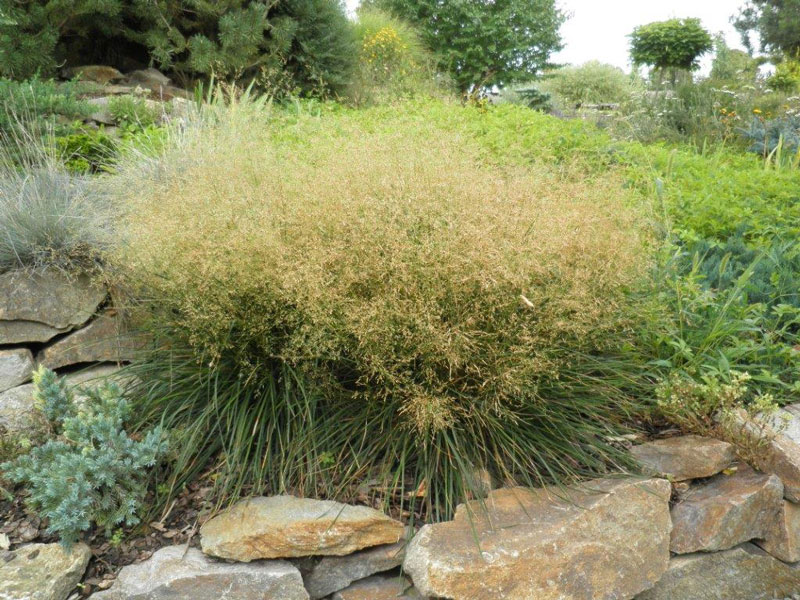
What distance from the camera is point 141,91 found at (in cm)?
755

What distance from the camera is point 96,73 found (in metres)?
8.06

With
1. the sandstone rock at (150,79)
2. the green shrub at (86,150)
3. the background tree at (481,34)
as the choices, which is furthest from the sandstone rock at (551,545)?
the background tree at (481,34)

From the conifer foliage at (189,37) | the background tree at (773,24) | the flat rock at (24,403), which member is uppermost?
the background tree at (773,24)

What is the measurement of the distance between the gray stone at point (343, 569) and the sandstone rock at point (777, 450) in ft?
5.25

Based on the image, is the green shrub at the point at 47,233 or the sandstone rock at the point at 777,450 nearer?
the sandstone rock at the point at 777,450

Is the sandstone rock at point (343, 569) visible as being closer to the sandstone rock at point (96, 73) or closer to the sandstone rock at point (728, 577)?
the sandstone rock at point (728, 577)

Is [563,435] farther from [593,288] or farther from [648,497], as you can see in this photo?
[593,288]

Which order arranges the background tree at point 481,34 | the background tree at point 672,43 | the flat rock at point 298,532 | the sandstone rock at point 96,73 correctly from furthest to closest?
1. the background tree at point 672,43
2. the background tree at point 481,34
3. the sandstone rock at point 96,73
4. the flat rock at point 298,532

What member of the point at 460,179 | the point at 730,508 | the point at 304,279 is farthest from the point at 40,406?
the point at 730,508

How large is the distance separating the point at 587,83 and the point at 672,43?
3830mm

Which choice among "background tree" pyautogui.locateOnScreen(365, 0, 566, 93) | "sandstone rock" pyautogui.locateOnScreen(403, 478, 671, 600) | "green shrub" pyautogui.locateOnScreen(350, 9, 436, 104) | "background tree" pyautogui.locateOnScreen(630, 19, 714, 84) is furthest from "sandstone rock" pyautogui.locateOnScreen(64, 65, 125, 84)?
"background tree" pyautogui.locateOnScreen(630, 19, 714, 84)

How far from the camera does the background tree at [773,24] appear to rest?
2492 centimetres

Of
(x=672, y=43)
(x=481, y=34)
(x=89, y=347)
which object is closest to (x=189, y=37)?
(x=89, y=347)

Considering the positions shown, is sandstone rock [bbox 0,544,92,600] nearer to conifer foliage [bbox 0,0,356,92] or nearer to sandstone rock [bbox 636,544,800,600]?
sandstone rock [bbox 636,544,800,600]
